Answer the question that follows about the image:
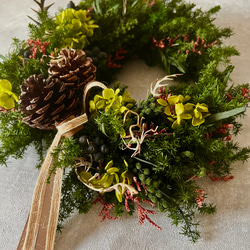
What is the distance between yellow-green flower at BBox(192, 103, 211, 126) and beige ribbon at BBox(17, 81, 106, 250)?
0.27m

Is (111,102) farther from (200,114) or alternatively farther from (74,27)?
(74,27)

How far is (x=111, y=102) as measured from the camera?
27.1 inches

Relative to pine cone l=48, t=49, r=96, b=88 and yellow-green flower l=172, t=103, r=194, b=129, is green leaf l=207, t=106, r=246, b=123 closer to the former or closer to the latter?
yellow-green flower l=172, t=103, r=194, b=129

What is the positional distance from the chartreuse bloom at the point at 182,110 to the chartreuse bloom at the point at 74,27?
0.35 m

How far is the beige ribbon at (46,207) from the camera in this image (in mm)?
A: 687

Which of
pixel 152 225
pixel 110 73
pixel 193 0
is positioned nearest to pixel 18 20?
pixel 110 73

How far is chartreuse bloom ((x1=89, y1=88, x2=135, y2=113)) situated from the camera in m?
0.68

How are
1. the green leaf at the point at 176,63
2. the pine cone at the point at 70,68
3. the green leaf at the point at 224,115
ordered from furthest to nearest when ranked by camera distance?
the green leaf at the point at 176,63, the pine cone at the point at 70,68, the green leaf at the point at 224,115


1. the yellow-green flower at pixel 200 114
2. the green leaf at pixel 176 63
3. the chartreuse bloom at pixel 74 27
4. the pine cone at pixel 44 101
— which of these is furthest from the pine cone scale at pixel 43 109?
the green leaf at pixel 176 63

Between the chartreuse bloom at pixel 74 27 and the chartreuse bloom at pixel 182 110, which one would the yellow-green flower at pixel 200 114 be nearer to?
the chartreuse bloom at pixel 182 110

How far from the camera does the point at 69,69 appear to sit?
0.74 metres

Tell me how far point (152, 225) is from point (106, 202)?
0.14 meters

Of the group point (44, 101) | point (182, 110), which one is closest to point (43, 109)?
point (44, 101)

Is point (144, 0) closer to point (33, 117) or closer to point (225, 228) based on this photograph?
point (33, 117)
